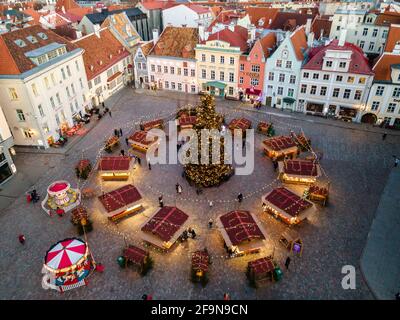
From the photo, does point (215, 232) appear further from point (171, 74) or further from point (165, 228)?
point (171, 74)

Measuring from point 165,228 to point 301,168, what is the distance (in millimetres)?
16271

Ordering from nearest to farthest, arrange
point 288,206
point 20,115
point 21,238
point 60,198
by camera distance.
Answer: point 21,238 < point 288,206 < point 60,198 < point 20,115

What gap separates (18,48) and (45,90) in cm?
546

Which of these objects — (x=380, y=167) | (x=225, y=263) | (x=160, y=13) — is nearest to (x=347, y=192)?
(x=380, y=167)

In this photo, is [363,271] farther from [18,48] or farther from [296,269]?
[18,48]

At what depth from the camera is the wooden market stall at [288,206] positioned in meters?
28.4

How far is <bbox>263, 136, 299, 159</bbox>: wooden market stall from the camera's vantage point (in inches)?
1476

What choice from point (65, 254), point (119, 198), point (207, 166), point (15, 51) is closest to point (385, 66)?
point (207, 166)

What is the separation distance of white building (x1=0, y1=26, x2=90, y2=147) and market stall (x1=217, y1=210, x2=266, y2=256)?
27.2 m

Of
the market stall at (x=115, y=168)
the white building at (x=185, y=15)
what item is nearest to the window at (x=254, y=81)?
the market stall at (x=115, y=168)

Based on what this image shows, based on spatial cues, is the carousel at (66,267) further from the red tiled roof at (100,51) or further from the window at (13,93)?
the red tiled roof at (100,51)

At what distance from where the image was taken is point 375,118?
148ft

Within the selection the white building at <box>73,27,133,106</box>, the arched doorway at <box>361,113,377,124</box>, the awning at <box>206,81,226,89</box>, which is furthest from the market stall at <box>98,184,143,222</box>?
the arched doorway at <box>361,113,377,124</box>

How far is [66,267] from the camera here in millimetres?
23328
